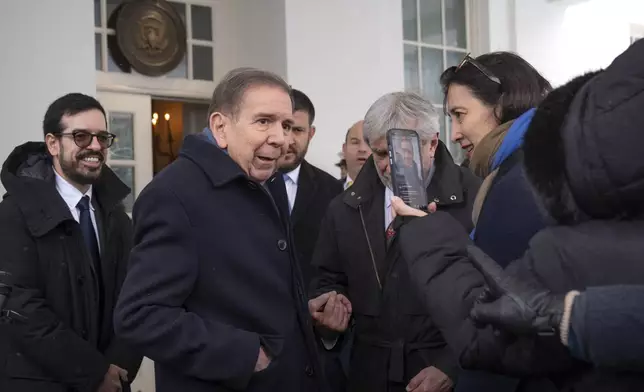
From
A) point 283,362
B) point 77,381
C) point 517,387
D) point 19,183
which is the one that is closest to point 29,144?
point 19,183

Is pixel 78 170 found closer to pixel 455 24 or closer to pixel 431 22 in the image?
pixel 431 22

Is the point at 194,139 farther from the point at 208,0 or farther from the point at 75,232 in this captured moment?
the point at 208,0

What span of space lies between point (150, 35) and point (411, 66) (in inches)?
94.5

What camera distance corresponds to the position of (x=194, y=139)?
227cm

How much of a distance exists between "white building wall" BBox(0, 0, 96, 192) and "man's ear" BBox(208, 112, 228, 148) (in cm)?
249

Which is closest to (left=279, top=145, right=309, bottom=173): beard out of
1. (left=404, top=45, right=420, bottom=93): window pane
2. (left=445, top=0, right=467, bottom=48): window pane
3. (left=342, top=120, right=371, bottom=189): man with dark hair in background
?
(left=342, top=120, right=371, bottom=189): man with dark hair in background

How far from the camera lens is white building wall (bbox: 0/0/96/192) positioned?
437cm

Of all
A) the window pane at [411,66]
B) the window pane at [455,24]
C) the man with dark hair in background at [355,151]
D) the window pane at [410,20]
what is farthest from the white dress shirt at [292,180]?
the window pane at [455,24]

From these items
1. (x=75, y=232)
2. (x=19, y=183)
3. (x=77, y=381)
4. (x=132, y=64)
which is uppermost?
(x=132, y=64)

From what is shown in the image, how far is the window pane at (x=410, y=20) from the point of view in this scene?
6777 millimetres

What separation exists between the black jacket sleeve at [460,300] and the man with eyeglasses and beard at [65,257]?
181 cm

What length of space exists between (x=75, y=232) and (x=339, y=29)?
125 inches

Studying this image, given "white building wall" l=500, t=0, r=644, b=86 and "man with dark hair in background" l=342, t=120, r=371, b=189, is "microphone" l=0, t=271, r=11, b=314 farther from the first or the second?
"white building wall" l=500, t=0, r=644, b=86

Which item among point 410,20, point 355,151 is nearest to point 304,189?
point 355,151
